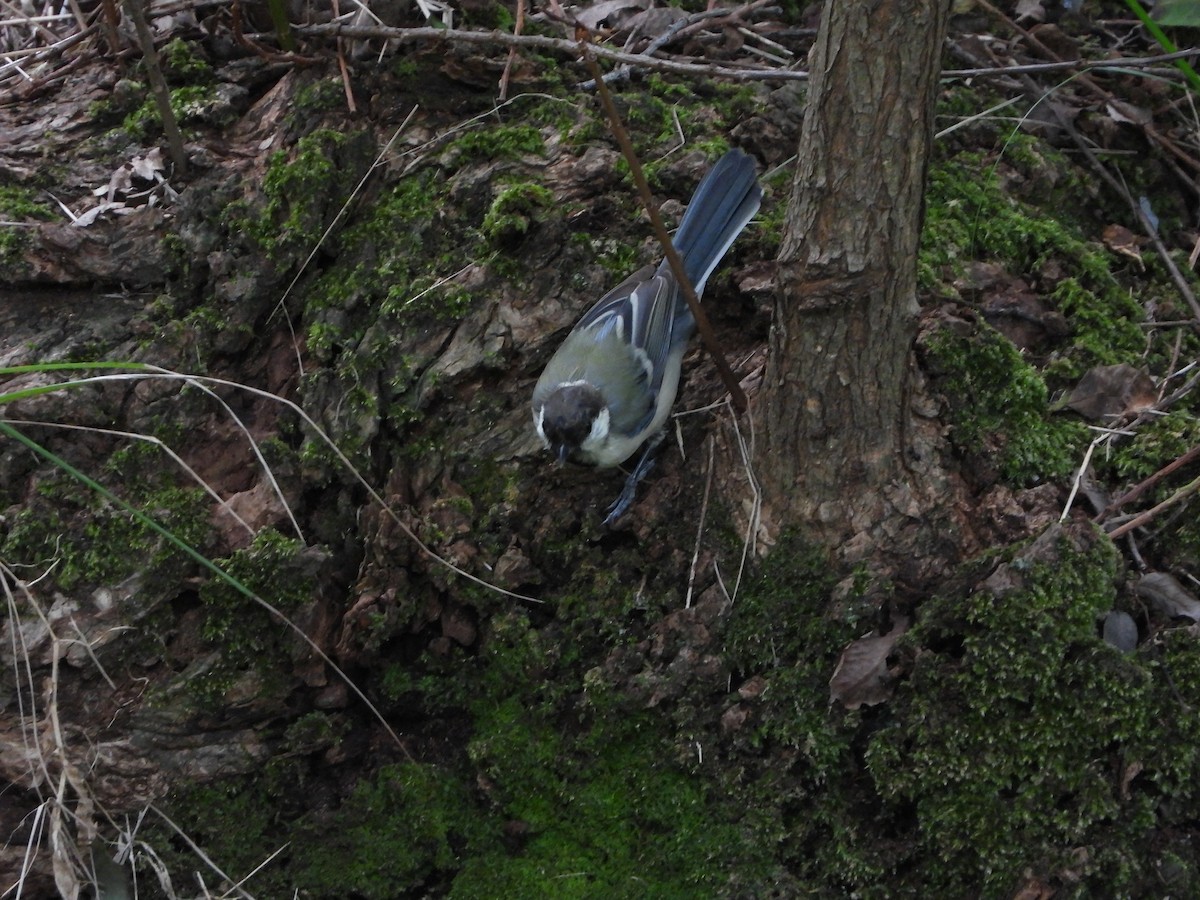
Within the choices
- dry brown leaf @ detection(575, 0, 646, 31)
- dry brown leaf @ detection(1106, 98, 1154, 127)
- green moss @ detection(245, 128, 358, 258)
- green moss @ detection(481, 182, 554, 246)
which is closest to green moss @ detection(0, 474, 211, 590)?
green moss @ detection(245, 128, 358, 258)

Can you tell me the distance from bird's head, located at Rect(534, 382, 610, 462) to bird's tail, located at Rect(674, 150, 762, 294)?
0.57 metres

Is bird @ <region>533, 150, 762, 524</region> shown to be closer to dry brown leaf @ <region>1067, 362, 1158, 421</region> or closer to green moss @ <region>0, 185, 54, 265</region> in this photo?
dry brown leaf @ <region>1067, 362, 1158, 421</region>

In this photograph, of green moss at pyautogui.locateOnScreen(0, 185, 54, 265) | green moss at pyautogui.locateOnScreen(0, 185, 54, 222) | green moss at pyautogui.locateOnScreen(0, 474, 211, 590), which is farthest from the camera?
green moss at pyautogui.locateOnScreen(0, 185, 54, 222)

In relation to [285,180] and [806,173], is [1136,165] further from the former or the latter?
[285,180]

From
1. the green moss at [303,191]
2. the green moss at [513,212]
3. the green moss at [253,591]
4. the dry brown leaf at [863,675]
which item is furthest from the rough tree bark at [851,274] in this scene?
the green moss at [303,191]

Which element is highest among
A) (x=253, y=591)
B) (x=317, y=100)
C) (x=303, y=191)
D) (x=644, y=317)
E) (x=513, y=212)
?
(x=317, y=100)

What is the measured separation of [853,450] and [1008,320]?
1010 millimetres

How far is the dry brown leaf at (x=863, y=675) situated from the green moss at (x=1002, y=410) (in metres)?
0.65

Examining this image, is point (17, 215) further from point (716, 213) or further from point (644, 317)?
point (716, 213)

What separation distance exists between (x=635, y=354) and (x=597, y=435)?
47cm

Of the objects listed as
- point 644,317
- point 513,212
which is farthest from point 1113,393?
point 513,212

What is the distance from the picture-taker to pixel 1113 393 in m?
3.13

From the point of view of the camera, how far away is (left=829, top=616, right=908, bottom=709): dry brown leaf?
2.61 metres

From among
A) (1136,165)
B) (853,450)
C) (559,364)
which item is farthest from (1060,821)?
(1136,165)
